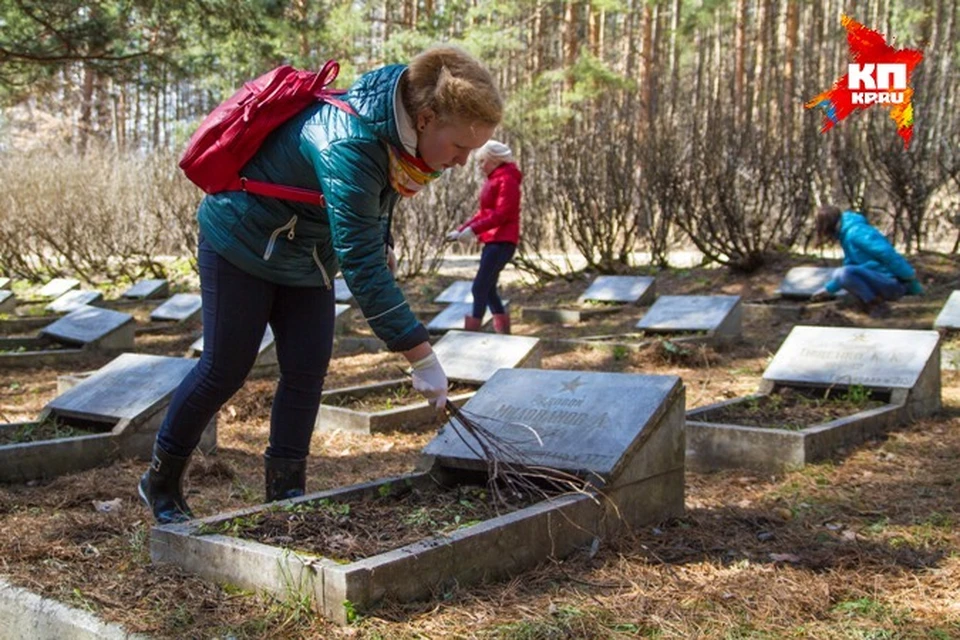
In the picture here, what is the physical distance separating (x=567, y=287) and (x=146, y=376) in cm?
863

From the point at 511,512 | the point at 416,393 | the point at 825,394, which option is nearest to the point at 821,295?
the point at 825,394

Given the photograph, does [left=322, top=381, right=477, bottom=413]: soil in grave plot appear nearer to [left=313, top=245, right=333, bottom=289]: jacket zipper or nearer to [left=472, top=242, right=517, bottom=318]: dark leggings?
[left=472, top=242, right=517, bottom=318]: dark leggings

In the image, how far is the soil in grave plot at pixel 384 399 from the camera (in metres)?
6.50

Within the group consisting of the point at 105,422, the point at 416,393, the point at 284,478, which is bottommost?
the point at 416,393

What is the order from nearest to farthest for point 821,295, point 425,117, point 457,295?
point 425,117 < point 821,295 < point 457,295

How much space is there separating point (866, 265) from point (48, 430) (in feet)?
22.3

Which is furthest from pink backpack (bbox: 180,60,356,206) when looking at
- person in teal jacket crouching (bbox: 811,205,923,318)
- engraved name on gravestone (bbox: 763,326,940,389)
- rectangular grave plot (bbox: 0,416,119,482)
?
person in teal jacket crouching (bbox: 811,205,923,318)

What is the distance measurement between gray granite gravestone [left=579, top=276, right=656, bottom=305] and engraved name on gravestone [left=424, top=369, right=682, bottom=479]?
7262 millimetres

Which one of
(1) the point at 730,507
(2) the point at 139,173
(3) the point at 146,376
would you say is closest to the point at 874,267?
(1) the point at 730,507

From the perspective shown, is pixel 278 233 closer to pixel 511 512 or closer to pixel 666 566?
pixel 511 512

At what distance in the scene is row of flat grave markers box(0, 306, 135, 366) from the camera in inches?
363

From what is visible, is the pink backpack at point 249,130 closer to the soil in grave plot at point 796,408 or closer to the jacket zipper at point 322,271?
the jacket zipper at point 322,271

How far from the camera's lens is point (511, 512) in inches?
130

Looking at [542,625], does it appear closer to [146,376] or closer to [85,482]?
[85,482]
